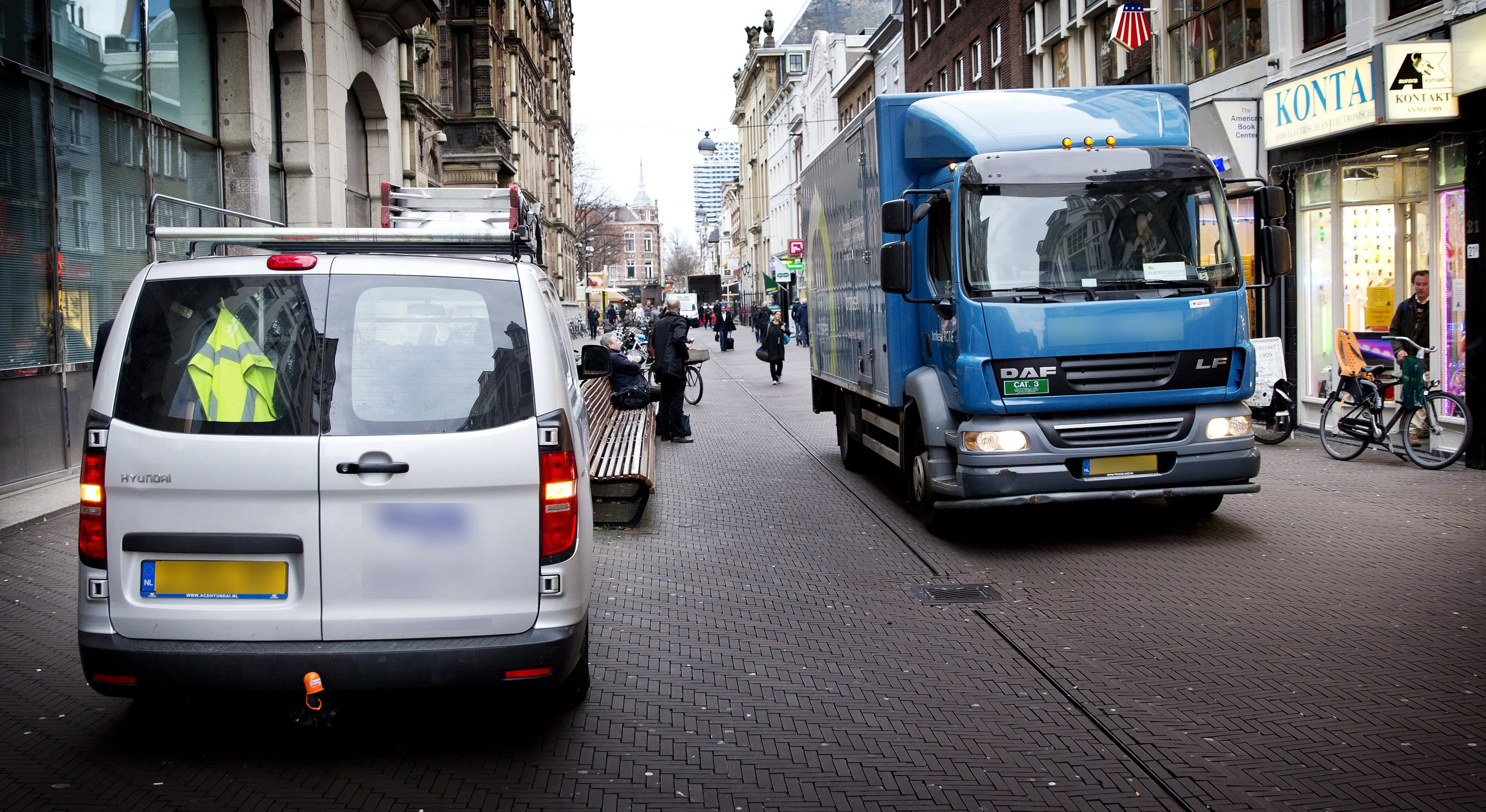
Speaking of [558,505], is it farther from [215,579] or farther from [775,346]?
[775,346]

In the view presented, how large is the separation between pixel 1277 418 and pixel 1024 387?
7.32 m

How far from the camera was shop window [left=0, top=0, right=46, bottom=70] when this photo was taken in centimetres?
968

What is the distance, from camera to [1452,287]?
1208 centimetres

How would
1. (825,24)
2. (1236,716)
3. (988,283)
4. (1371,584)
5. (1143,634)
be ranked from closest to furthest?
(1236,716) < (1143,634) < (1371,584) < (988,283) < (825,24)

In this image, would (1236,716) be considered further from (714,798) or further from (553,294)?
(553,294)

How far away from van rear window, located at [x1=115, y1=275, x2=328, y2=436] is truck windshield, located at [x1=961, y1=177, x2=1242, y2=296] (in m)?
5.04

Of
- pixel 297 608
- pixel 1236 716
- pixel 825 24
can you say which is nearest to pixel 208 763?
pixel 297 608

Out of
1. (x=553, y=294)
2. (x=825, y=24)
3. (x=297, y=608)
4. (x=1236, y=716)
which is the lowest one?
(x=1236, y=716)

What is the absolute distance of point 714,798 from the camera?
12.8 ft

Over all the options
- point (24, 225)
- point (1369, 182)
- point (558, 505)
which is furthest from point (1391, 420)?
point (24, 225)

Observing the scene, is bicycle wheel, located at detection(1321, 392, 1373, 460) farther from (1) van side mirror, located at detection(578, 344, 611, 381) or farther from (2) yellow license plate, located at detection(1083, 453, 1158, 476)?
(1) van side mirror, located at detection(578, 344, 611, 381)

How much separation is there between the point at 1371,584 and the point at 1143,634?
1860mm

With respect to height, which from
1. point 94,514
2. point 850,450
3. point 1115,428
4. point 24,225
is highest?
point 24,225

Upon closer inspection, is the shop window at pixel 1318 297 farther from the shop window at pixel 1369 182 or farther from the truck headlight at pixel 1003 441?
the truck headlight at pixel 1003 441
